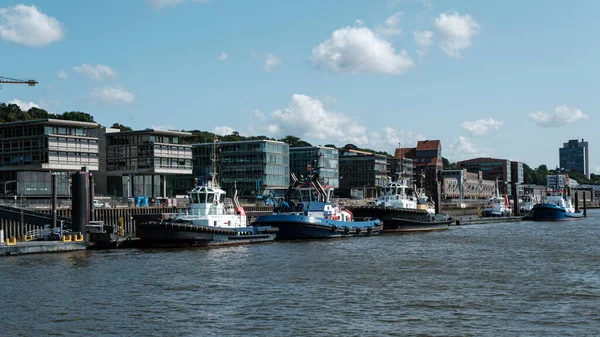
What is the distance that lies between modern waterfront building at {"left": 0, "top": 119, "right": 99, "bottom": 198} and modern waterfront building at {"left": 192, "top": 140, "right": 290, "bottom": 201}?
152 feet

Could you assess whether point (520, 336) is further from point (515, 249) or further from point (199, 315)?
point (515, 249)

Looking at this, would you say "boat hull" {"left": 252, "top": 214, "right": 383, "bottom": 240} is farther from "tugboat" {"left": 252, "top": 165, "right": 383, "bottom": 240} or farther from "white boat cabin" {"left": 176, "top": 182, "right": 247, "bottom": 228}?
"white boat cabin" {"left": 176, "top": 182, "right": 247, "bottom": 228}

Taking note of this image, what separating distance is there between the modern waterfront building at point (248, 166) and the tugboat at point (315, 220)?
79.8 m

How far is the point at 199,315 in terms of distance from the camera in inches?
1252

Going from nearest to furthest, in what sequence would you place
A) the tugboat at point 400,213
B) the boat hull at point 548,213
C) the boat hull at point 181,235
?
the boat hull at point 181,235 < the tugboat at point 400,213 < the boat hull at point 548,213

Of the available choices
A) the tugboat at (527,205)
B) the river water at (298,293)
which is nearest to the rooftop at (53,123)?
the river water at (298,293)

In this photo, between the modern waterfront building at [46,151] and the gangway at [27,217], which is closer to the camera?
the gangway at [27,217]

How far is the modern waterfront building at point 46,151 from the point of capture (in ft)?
369

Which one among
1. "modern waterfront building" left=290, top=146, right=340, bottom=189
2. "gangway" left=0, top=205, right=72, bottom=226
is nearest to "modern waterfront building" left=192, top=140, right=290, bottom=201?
"modern waterfront building" left=290, top=146, right=340, bottom=189

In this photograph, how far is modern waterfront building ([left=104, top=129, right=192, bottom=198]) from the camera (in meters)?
128

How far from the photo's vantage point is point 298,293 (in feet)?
123

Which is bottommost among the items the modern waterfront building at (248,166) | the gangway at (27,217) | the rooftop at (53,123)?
the gangway at (27,217)

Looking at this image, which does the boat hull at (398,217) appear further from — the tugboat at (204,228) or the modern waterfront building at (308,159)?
the modern waterfront building at (308,159)

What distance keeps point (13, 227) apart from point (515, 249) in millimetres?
46009
